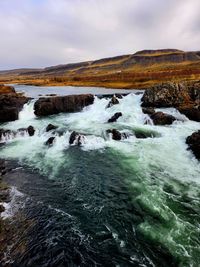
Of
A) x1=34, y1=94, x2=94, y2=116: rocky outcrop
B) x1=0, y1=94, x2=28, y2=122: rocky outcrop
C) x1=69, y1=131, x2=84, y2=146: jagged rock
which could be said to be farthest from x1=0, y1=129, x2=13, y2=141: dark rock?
x1=34, y1=94, x2=94, y2=116: rocky outcrop

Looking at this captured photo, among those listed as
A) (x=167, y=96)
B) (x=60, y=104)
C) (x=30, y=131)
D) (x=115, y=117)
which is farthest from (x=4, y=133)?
(x=167, y=96)

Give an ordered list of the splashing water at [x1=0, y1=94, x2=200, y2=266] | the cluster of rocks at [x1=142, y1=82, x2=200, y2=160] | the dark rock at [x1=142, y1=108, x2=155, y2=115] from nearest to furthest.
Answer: the splashing water at [x1=0, y1=94, x2=200, y2=266]
the dark rock at [x1=142, y1=108, x2=155, y2=115]
the cluster of rocks at [x1=142, y1=82, x2=200, y2=160]

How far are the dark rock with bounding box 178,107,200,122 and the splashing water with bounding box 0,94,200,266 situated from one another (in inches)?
31.1

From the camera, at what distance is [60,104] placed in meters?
37.2

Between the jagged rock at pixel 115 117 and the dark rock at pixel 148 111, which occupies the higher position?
the dark rock at pixel 148 111

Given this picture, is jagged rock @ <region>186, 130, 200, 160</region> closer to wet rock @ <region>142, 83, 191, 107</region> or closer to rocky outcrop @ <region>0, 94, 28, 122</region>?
wet rock @ <region>142, 83, 191, 107</region>

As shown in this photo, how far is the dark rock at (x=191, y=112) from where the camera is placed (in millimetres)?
31188

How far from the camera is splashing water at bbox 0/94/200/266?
1159 cm

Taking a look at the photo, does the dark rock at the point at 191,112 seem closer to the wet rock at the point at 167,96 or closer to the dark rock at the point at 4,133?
the wet rock at the point at 167,96

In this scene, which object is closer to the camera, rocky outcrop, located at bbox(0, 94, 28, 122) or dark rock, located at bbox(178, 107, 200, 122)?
dark rock, located at bbox(178, 107, 200, 122)

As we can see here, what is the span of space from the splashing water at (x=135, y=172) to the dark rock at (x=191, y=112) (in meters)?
0.79

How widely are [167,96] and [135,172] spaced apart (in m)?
20.6

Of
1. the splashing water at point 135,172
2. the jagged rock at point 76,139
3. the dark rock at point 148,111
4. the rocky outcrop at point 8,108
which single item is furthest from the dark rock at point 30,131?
the dark rock at point 148,111

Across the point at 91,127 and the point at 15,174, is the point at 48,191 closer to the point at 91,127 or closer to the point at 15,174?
the point at 15,174
